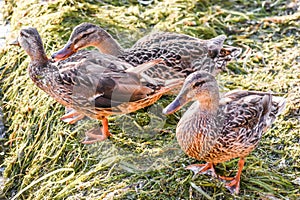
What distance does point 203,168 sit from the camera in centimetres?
483

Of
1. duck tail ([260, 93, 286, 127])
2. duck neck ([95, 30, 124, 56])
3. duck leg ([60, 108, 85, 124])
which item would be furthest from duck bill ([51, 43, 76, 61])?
duck tail ([260, 93, 286, 127])

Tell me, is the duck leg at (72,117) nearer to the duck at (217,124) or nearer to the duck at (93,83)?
the duck at (93,83)

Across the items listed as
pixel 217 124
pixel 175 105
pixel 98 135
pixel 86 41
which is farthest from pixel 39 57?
pixel 217 124

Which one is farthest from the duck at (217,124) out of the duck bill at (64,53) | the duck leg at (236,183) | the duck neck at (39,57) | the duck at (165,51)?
the duck neck at (39,57)

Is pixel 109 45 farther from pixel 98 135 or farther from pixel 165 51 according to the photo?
pixel 98 135

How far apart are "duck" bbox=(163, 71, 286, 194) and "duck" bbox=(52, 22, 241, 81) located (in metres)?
0.82

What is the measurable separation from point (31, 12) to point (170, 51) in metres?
2.18

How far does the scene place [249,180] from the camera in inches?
191

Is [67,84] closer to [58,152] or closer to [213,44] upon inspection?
[58,152]

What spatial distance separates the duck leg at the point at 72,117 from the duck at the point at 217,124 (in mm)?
1219

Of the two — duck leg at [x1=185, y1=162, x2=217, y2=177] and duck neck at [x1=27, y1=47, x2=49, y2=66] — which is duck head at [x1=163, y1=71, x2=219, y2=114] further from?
duck neck at [x1=27, y1=47, x2=49, y2=66]

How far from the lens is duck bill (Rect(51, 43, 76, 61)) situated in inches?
207

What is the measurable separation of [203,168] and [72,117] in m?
1.43

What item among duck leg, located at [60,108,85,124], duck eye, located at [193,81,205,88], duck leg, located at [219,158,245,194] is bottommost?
duck leg, located at [219,158,245,194]
